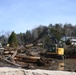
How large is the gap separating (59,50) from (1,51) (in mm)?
8671

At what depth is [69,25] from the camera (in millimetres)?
110625

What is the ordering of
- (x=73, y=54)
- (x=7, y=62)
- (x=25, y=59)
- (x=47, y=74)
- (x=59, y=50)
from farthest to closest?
(x=73, y=54), (x=59, y=50), (x=25, y=59), (x=7, y=62), (x=47, y=74)

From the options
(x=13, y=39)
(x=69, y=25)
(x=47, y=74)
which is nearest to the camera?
(x=47, y=74)

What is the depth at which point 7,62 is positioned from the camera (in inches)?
899

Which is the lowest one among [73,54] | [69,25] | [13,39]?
[73,54]

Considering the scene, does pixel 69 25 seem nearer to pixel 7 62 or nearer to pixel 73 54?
pixel 73 54

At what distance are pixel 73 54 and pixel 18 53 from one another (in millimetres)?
24104

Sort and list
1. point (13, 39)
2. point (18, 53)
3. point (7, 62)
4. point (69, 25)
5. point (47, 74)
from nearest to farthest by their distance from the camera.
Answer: point (47, 74) < point (7, 62) < point (18, 53) < point (13, 39) < point (69, 25)

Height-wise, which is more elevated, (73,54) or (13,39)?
(13,39)

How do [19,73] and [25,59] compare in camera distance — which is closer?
[19,73]

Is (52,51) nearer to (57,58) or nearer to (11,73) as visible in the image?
(57,58)

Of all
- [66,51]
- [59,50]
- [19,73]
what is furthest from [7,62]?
[66,51]

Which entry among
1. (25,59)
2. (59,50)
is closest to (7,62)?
(25,59)

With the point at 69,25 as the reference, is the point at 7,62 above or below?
below
